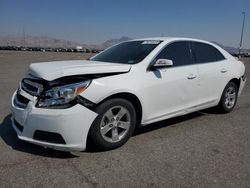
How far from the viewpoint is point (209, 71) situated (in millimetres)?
5117

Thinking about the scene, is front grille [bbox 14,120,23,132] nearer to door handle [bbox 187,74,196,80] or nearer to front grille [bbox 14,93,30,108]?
front grille [bbox 14,93,30,108]

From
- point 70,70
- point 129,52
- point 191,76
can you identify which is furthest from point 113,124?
point 191,76

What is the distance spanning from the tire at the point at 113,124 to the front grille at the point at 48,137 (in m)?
0.40

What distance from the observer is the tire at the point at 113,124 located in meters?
3.53

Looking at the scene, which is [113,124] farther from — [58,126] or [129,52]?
[129,52]

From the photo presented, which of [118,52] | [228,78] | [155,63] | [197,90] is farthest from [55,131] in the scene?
[228,78]

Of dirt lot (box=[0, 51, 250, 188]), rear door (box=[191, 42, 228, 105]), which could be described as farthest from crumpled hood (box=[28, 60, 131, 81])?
rear door (box=[191, 42, 228, 105])

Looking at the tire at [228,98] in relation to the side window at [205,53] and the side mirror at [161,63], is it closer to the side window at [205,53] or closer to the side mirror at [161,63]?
the side window at [205,53]

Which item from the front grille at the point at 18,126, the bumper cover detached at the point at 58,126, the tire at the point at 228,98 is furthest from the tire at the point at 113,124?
the tire at the point at 228,98

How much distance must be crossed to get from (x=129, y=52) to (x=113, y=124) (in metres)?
1.49

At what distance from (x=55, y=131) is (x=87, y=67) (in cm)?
94

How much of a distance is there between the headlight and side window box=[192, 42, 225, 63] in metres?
2.59

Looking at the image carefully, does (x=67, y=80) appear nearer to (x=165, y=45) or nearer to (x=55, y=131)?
(x=55, y=131)

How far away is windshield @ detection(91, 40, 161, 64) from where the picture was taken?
14.3ft
